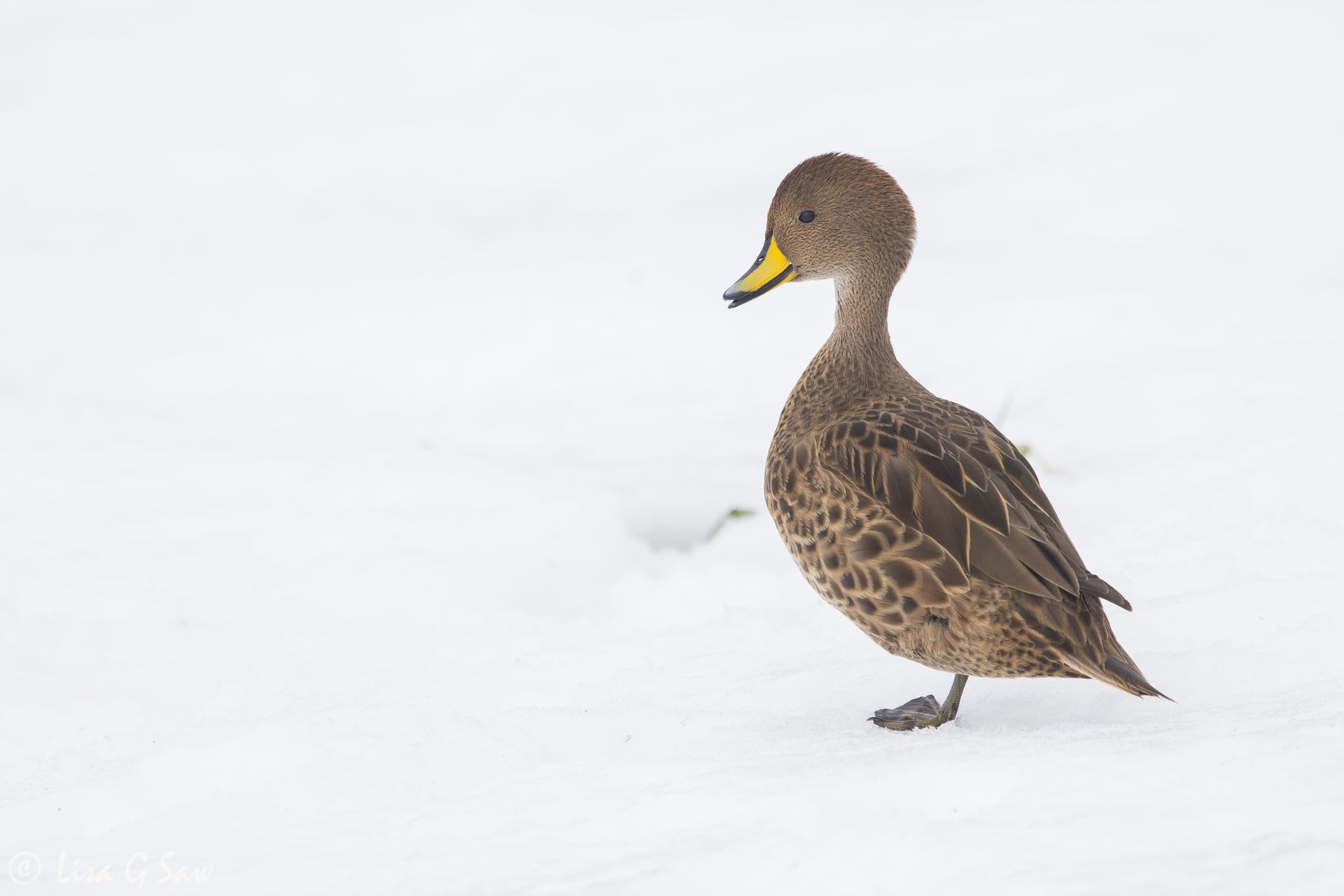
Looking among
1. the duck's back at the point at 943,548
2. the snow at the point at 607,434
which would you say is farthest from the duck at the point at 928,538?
the snow at the point at 607,434

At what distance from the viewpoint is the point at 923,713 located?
396 cm

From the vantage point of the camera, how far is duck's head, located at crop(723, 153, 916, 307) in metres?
4.69

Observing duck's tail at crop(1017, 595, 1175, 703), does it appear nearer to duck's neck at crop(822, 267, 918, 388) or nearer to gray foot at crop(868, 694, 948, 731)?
gray foot at crop(868, 694, 948, 731)

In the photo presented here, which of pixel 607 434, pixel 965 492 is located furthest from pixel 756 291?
pixel 607 434

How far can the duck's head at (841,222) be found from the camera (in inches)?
185

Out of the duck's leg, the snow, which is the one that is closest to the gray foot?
the duck's leg

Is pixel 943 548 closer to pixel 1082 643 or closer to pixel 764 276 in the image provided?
pixel 1082 643

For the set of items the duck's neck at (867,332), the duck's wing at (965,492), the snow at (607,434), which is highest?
the duck's neck at (867,332)

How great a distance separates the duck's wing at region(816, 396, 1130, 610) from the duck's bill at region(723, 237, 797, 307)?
738 mm

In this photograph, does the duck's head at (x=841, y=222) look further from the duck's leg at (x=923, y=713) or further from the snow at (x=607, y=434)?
the duck's leg at (x=923, y=713)

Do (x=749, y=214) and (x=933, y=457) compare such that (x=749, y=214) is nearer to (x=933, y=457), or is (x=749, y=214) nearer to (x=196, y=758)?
(x=933, y=457)

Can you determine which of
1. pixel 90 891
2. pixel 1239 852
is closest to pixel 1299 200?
pixel 1239 852

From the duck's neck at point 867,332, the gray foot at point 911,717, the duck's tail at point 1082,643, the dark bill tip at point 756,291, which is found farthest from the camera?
the dark bill tip at point 756,291

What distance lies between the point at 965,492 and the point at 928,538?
7.3 inches
